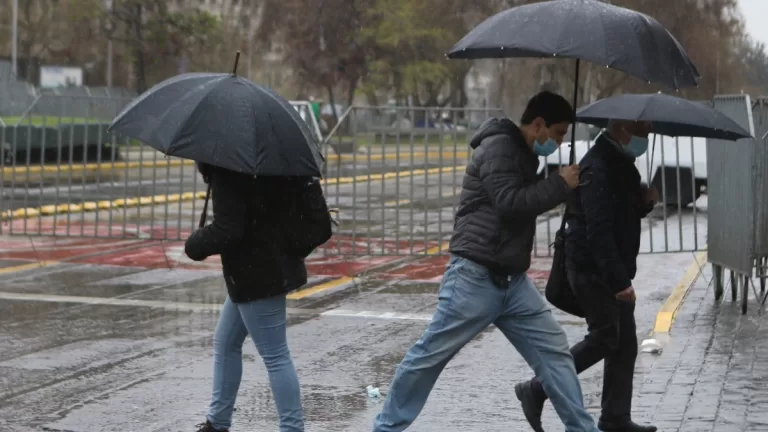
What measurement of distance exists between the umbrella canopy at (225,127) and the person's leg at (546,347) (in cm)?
104

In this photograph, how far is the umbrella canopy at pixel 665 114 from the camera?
6.27m

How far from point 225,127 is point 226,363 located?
46.4 inches

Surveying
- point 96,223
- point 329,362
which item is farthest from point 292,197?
point 96,223

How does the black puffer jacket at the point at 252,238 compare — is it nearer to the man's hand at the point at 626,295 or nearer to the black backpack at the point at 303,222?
the black backpack at the point at 303,222

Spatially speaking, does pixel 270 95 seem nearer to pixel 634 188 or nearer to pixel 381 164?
pixel 634 188

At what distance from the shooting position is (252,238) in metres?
5.63

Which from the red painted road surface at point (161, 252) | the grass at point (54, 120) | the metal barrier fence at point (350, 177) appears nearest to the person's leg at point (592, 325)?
the red painted road surface at point (161, 252)

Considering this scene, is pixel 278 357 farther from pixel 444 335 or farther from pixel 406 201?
pixel 406 201

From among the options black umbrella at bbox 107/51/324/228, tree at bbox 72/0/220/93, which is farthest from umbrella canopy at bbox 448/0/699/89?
tree at bbox 72/0/220/93

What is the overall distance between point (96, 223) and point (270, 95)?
30.7ft

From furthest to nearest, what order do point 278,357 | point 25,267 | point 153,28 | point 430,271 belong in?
1. point 153,28
2. point 430,271
3. point 25,267
4. point 278,357

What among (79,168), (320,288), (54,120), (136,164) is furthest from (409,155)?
(54,120)

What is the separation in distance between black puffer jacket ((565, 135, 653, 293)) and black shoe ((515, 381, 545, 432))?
614 millimetres

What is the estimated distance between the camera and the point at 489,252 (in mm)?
5426
